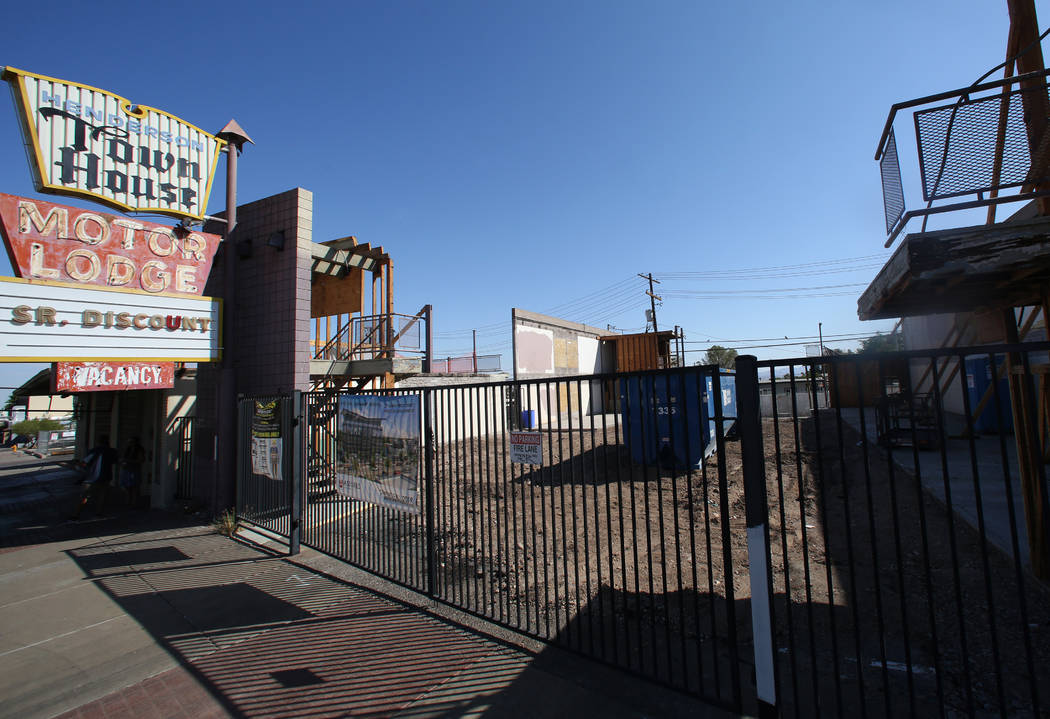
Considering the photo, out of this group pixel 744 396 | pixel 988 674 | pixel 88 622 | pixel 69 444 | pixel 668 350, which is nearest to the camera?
pixel 744 396

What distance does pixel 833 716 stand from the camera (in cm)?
335

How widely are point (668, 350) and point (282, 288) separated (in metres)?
18.6

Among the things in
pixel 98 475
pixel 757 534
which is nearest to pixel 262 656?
pixel 757 534

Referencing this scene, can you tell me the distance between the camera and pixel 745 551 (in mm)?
6547

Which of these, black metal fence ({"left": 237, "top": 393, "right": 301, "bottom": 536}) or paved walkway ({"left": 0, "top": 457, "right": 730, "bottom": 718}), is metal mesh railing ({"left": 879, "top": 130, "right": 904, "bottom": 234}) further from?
black metal fence ({"left": 237, "top": 393, "right": 301, "bottom": 536})

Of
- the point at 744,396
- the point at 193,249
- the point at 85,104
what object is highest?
the point at 85,104

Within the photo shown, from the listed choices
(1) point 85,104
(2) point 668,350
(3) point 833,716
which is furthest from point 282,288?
(2) point 668,350

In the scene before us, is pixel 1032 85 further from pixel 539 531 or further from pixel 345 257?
pixel 345 257

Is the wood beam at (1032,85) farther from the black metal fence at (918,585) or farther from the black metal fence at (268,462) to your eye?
the black metal fence at (268,462)

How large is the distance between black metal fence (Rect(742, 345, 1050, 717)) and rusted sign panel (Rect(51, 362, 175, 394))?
997cm

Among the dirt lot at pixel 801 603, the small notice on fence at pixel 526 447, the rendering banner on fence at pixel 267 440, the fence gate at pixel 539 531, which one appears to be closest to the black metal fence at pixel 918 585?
the dirt lot at pixel 801 603

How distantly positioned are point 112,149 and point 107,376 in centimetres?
382

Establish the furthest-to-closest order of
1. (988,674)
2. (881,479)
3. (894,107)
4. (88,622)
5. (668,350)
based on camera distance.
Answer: (668,350), (881,479), (88,622), (894,107), (988,674)

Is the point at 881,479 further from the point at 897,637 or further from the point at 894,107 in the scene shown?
the point at 894,107
